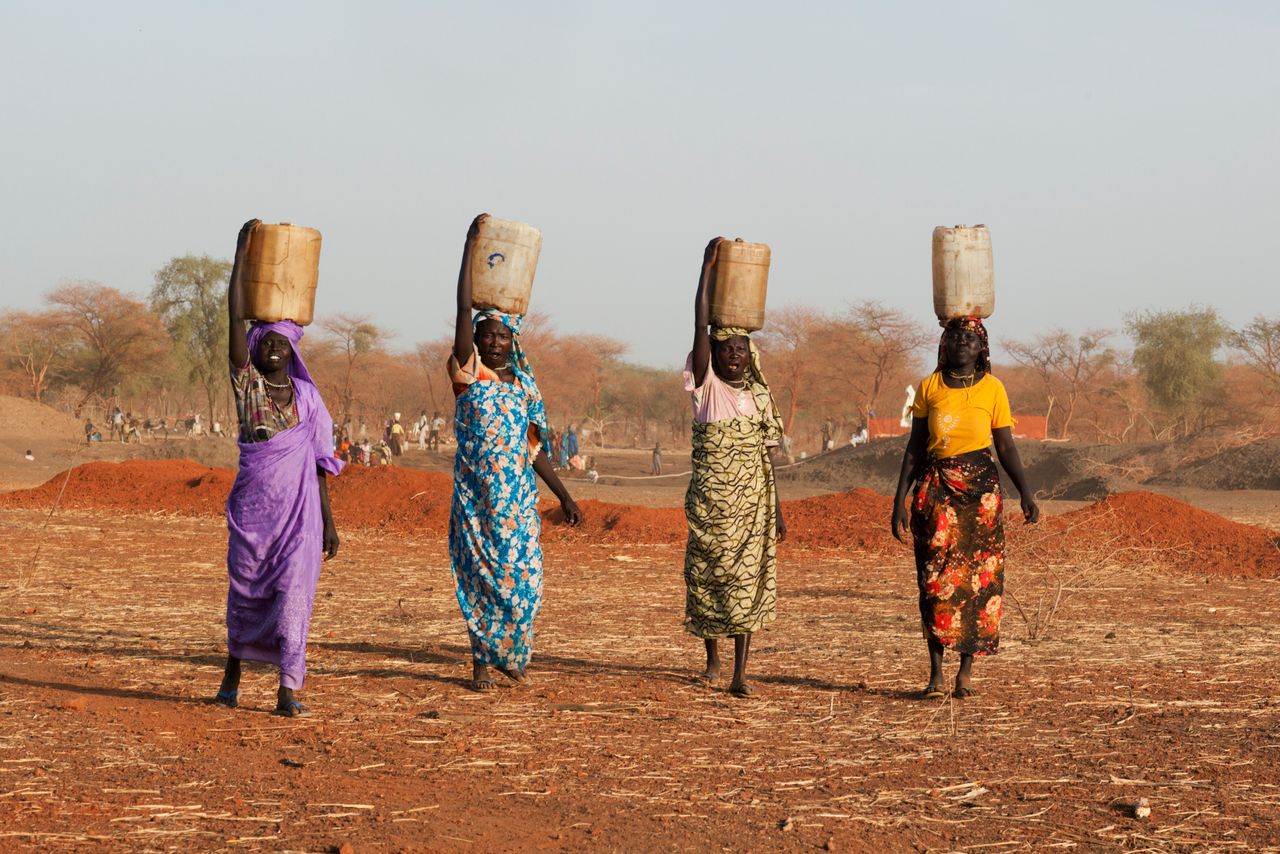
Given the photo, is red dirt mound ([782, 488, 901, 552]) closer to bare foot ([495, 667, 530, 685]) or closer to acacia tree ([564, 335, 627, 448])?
bare foot ([495, 667, 530, 685])

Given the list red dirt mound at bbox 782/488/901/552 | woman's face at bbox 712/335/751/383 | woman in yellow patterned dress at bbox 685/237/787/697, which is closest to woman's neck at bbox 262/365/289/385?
woman in yellow patterned dress at bbox 685/237/787/697

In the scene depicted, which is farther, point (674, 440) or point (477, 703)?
point (674, 440)

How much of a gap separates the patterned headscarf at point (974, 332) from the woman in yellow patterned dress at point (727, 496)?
869mm

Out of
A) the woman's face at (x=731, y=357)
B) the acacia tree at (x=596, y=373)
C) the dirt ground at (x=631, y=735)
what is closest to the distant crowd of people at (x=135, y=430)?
the acacia tree at (x=596, y=373)

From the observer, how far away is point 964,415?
6352mm

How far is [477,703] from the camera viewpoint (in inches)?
240

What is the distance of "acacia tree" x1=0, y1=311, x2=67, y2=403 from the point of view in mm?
53938

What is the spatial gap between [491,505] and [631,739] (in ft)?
5.10

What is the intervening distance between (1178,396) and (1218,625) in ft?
136

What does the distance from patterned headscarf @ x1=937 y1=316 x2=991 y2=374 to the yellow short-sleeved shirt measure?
12 cm

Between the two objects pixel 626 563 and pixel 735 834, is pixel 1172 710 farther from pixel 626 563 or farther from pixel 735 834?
pixel 626 563

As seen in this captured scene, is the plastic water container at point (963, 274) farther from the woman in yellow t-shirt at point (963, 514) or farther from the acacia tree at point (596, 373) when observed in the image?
the acacia tree at point (596, 373)

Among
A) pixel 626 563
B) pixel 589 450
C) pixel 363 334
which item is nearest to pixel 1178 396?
pixel 589 450

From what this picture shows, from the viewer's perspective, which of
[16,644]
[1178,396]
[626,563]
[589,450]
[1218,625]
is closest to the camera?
[16,644]
